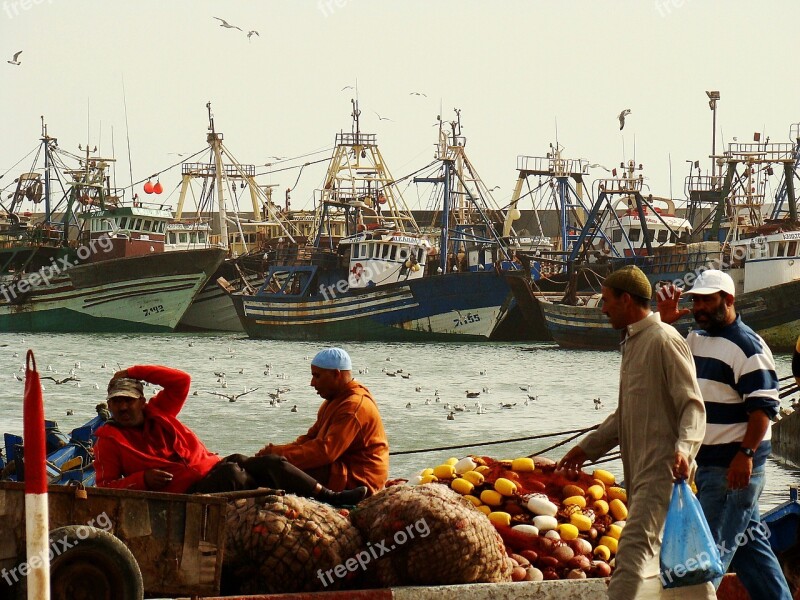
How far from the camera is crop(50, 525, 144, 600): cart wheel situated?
15.5ft

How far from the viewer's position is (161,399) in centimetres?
576

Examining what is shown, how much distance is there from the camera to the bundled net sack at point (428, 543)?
5.33 metres

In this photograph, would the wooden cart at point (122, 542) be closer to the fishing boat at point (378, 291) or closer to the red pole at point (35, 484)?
the red pole at point (35, 484)

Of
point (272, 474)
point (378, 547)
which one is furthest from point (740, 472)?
point (272, 474)

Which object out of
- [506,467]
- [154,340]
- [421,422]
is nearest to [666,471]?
[506,467]

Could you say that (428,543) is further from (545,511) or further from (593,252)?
(593,252)

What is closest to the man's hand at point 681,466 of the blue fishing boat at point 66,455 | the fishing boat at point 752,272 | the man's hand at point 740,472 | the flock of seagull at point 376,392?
the man's hand at point 740,472

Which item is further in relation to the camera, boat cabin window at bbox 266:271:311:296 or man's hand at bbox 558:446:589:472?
boat cabin window at bbox 266:271:311:296

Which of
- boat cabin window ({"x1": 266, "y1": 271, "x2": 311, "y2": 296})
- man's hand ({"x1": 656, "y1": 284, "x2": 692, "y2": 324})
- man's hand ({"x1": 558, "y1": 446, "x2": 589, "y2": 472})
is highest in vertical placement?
man's hand ({"x1": 656, "y1": 284, "x2": 692, "y2": 324})

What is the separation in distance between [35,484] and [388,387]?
28173mm

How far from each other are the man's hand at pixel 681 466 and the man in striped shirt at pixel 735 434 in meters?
0.41

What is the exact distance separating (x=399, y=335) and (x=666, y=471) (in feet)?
149

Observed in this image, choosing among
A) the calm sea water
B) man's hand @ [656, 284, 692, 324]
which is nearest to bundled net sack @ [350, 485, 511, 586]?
man's hand @ [656, 284, 692, 324]

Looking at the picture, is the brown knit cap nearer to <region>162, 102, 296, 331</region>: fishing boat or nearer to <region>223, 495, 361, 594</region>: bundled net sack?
<region>223, 495, 361, 594</region>: bundled net sack
